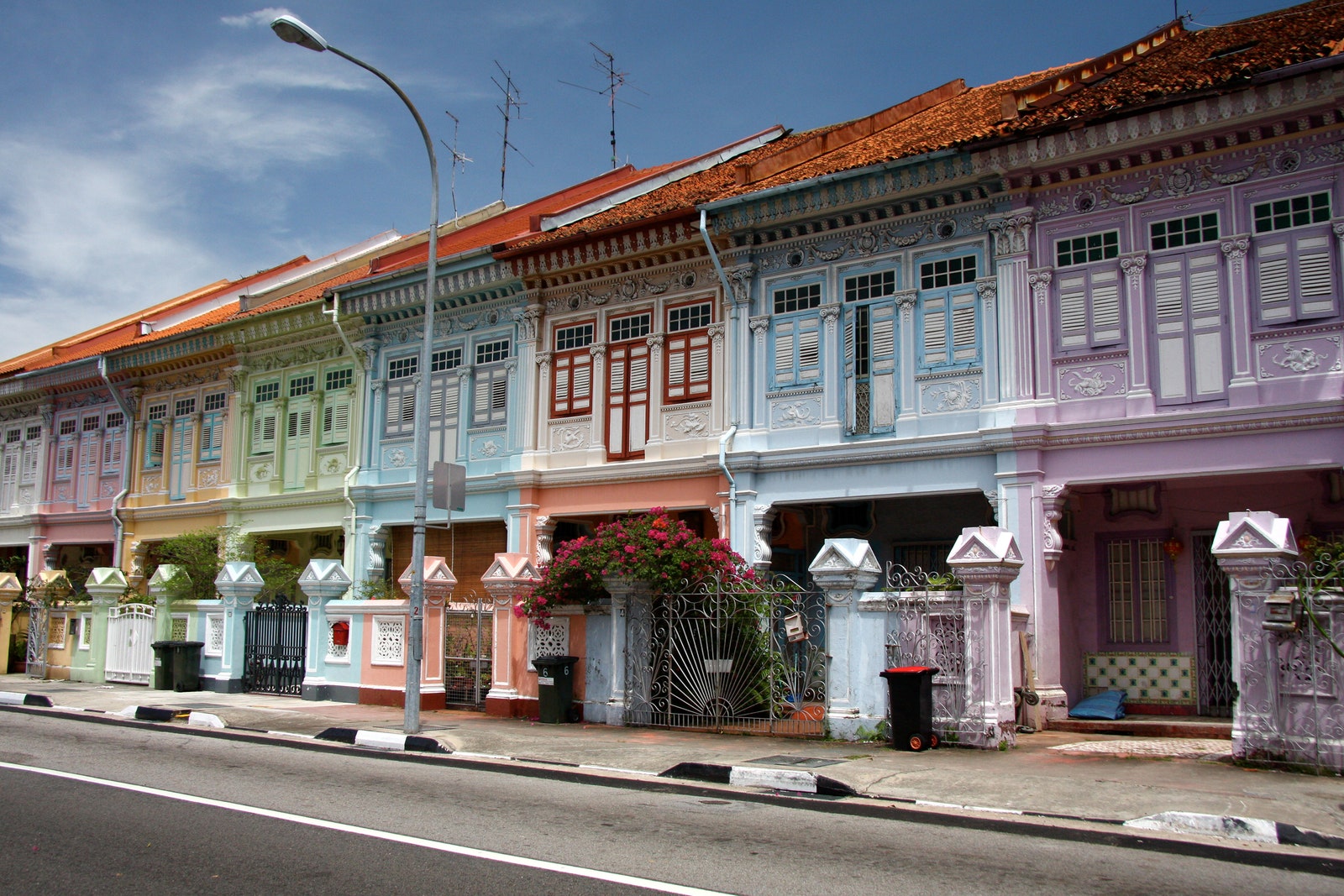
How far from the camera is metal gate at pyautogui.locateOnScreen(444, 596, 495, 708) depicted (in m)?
17.3

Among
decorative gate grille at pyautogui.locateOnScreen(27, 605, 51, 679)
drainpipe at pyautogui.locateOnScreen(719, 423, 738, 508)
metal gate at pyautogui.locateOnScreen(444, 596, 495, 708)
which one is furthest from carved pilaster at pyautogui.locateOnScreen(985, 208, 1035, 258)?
decorative gate grille at pyautogui.locateOnScreen(27, 605, 51, 679)

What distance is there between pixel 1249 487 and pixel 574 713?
9.80 m

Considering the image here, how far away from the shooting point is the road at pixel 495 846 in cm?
622

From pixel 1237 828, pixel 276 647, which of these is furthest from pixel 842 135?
pixel 1237 828

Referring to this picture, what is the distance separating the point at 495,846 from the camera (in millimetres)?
7086

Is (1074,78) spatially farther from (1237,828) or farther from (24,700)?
(24,700)

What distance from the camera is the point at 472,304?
850 inches

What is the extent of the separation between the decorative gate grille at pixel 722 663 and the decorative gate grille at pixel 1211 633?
216 inches

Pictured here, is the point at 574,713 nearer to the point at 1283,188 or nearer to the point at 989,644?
the point at 989,644

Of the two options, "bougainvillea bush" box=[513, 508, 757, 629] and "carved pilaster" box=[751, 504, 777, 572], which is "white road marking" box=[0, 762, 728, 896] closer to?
"bougainvillea bush" box=[513, 508, 757, 629]

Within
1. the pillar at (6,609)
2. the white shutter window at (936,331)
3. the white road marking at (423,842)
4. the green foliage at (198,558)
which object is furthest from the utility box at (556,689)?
the pillar at (6,609)

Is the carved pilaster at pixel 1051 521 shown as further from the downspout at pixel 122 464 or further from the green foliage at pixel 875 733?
the downspout at pixel 122 464

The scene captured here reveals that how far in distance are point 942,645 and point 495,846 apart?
671 cm

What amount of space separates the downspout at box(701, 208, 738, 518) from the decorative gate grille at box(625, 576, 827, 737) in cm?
303
